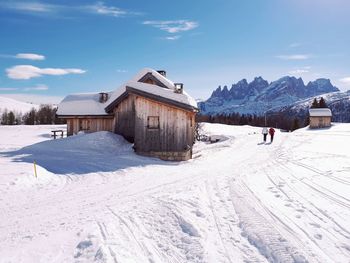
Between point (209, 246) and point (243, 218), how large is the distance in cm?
201

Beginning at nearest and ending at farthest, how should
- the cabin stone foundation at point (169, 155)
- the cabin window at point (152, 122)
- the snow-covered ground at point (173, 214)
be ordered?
the snow-covered ground at point (173, 214) < the cabin stone foundation at point (169, 155) < the cabin window at point (152, 122)

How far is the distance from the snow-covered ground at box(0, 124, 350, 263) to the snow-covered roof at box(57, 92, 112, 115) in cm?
1163

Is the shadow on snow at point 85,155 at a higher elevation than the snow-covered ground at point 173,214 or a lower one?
higher

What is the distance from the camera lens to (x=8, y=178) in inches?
469

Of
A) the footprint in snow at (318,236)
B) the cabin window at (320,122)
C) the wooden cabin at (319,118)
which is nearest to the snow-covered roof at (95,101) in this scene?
the footprint in snow at (318,236)

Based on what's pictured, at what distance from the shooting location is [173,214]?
28.3 ft

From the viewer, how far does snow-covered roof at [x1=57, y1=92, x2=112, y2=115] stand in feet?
89.9

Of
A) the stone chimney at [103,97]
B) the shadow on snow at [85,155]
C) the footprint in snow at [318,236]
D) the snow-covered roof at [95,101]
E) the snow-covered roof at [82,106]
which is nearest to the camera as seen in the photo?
the footprint in snow at [318,236]

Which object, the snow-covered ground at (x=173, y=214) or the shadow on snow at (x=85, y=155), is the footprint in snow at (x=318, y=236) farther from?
the shadow on snow at (x=85, y=155)

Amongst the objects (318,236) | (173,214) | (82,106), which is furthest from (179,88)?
(318,236)

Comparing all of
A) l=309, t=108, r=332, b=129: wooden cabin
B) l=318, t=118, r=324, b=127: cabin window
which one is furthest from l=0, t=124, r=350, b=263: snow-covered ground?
l=318, t=118, r=324, b=127: cabin window

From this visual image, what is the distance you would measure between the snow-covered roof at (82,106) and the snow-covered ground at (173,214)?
11627mm

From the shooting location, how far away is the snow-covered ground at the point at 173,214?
6.45m

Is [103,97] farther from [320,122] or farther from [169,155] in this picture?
[320,122]
